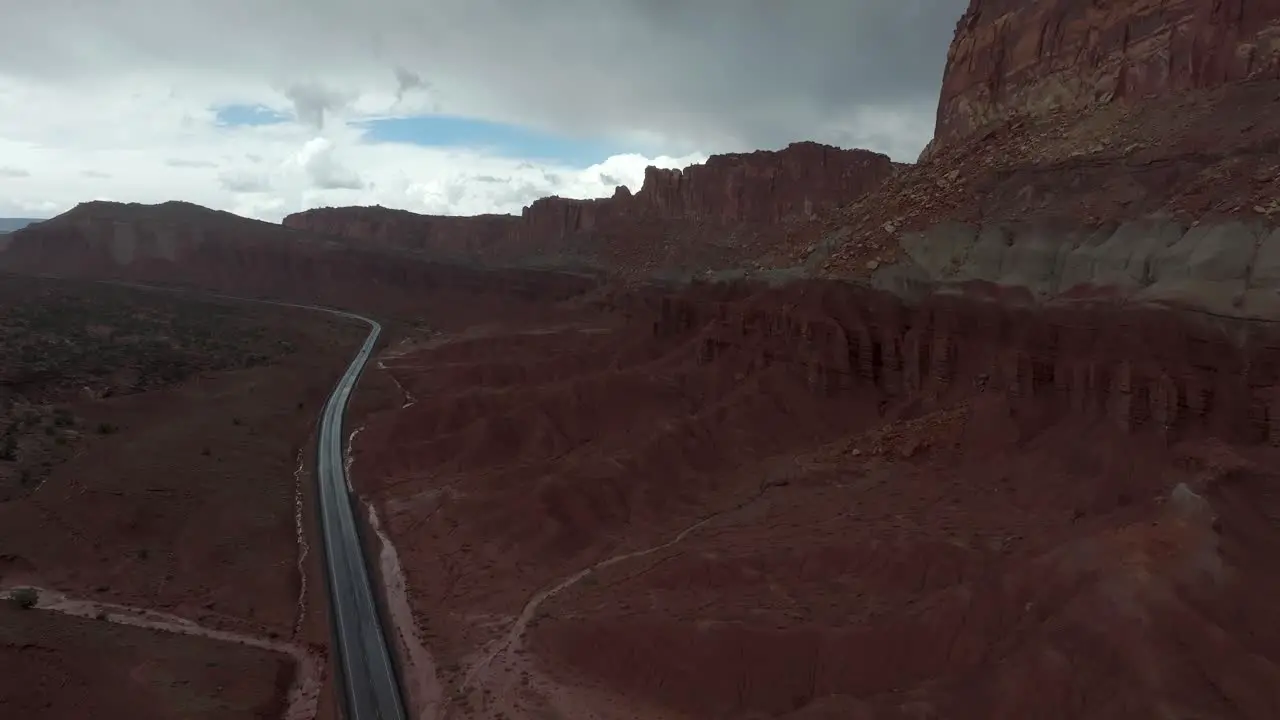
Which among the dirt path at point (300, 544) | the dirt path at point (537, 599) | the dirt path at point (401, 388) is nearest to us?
the dirt path at point (537, 599)

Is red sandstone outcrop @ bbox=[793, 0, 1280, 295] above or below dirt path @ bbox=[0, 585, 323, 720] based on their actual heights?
above

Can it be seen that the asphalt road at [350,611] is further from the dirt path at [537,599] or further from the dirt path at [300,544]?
the dirt path at [537,599]

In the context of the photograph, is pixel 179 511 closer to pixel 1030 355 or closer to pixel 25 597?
pixel 25 597

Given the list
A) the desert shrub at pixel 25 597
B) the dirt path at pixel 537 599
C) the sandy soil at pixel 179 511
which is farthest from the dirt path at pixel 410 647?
the desert shrub at pixel 25 597

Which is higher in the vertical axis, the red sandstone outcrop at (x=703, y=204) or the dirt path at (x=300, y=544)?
the red sandstone outcrop at (x=703, y=204)

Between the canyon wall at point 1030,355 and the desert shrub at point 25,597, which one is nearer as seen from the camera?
the desert shrub at point 25,597

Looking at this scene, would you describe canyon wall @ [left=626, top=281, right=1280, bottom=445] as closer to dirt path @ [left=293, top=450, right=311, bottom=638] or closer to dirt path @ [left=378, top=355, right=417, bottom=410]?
dirt path @ [left=293, top=450, right=311, bottom=638]

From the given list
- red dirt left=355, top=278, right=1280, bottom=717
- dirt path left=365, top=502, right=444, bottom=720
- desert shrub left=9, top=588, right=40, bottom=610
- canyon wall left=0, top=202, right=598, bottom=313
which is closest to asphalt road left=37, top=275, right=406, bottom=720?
dirt path left=365, top=502, right=444, bottom=720

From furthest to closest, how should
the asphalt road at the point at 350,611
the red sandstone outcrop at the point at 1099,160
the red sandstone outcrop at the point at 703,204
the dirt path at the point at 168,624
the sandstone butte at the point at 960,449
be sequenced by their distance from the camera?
1. the red sandstone outcrop at the point at 703,204
2. the red sandstone outcrop at the point at 1099,160
3. the dirt path at the point at 168,624
4. the asphalt road at the point at 350,611
5. the sandstone butte at the point at 960,449
